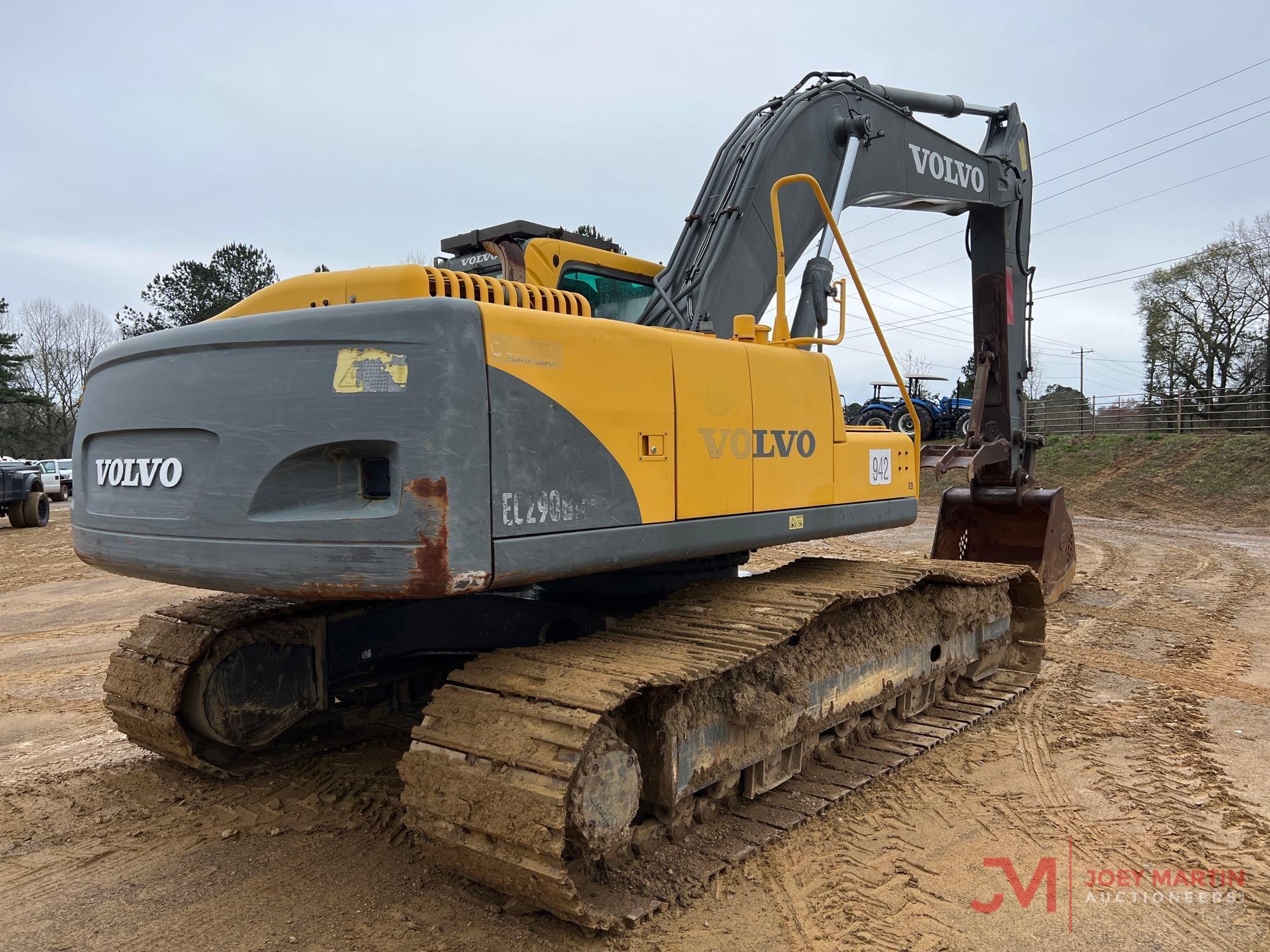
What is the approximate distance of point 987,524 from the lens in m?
9.03

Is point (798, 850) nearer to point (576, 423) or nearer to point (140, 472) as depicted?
point (576, 423)

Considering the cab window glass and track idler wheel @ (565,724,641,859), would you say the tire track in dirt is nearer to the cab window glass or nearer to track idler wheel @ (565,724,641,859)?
track idler wheel @ (565,724,641,859)

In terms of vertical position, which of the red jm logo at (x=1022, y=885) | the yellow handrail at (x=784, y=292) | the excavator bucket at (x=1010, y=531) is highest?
the yellow handrail at (x=784, y=292)

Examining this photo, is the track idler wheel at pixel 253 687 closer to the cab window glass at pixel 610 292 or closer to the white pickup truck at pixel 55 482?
the cab window glass at pixel 610 292

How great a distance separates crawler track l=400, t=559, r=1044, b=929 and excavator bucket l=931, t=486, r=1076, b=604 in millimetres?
4560

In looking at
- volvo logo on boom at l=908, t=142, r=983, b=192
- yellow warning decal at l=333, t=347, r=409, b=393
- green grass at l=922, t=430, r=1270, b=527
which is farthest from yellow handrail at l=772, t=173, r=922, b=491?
green grass at l=922, t=430, r=1270, b=527

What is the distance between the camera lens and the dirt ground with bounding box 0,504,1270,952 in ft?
10.4

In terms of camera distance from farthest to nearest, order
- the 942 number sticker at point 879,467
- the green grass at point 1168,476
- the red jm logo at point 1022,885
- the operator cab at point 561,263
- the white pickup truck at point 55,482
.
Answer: the white pickup truck at point 55,482
the green grass at point 1168,476
the 942 number sticker at point 879,467
the operator cab at point 561,263
the red jm logo at point 1022,885

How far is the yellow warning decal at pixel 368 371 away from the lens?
282cm

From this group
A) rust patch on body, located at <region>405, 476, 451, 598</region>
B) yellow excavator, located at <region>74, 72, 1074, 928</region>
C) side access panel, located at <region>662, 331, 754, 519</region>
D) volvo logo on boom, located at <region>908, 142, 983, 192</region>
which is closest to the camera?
rust patch on body, located at <region>405, 476, 451, 598</region>

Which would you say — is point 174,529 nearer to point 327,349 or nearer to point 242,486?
point 242,486

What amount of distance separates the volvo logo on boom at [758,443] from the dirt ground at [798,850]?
161 cm

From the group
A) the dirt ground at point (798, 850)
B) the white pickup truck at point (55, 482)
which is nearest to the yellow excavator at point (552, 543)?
the dirt ground at point (798, 850)

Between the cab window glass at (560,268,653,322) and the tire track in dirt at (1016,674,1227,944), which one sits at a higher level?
the cab window glass at (560,268,653,322)
